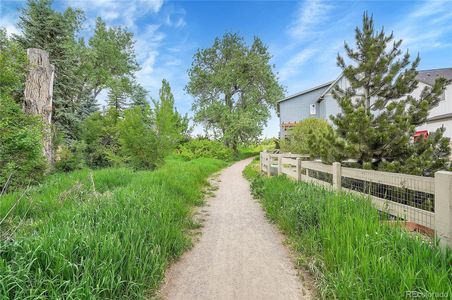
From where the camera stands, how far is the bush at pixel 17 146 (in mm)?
6973

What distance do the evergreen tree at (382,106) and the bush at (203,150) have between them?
17.4m

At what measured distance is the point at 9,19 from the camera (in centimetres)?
1448

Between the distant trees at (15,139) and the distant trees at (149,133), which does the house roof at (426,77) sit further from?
the distant trees at (15,139)

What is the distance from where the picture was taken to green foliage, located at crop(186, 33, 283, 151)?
27562 mm

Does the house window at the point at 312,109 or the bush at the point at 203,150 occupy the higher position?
the house window at the point at 312,109

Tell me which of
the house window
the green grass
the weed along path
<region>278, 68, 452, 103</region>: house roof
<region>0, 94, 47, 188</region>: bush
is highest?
<region>278, 68, 452, 103</region>: house roof

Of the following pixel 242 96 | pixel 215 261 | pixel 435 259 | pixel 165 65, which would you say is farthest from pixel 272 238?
pixel 242 96

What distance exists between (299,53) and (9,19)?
16.8m

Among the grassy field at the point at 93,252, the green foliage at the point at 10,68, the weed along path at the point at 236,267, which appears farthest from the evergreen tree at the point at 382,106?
the green foliage at the point at 10,68

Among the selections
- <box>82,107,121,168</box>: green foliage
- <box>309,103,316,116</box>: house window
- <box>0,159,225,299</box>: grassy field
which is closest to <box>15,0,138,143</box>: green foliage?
<box>82,107,121,168</box>: green foliage

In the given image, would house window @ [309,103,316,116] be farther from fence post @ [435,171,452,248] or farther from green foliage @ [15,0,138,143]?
fence post @ [435,171,452,248]

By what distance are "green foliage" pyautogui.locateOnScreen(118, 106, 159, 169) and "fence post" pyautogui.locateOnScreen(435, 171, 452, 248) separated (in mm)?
9814

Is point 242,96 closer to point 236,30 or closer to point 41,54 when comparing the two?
point 236,30

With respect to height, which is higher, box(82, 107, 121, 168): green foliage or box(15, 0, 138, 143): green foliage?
box(15, 0, 138, 143): green foliage
